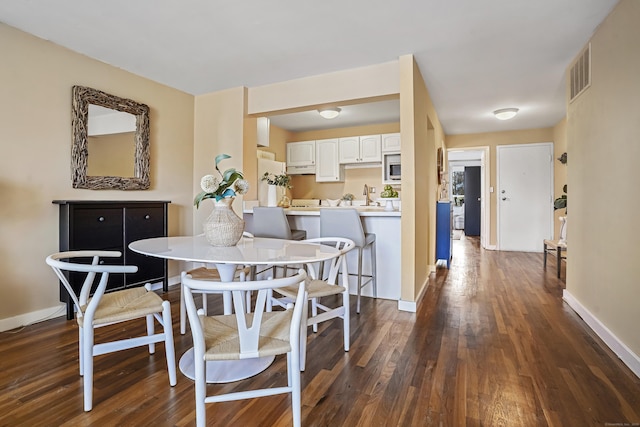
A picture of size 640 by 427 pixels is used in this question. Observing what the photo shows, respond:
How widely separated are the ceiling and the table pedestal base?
222 cm

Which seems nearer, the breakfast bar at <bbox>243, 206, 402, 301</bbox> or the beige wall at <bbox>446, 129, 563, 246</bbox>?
the breakfast bar at <bbox>243, 206, 402, 301</bbox>

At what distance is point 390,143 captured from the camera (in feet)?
17.5

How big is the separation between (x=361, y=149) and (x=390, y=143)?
500 millimetres

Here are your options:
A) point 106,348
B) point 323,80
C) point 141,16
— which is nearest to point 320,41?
point 323,80

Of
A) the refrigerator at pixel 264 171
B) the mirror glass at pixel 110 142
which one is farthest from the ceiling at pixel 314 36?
the refrigerator at pixel 264 171

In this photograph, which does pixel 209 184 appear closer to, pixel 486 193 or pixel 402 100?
pixel 402 100

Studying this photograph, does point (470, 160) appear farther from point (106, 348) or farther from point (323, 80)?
point (106, 348)

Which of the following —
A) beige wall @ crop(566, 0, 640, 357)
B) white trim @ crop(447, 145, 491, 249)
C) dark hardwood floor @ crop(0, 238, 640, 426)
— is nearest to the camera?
dark hardwood floor @ crop(0, 238, 640, 426)

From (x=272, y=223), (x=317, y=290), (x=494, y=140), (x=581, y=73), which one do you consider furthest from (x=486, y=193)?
(x=317, y=290)

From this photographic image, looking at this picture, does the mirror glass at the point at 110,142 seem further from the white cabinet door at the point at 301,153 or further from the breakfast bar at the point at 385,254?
the white cabinet door at the point at 301,153

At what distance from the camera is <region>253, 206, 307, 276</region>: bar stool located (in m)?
3.02

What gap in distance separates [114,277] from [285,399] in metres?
2.13

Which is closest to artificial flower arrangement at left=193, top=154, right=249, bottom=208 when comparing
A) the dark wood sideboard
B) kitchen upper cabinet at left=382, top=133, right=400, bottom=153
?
the dark wood sideboard

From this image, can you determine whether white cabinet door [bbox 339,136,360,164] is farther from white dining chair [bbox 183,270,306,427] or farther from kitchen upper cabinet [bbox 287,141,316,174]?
white dining chair [bbox 183,270,306,427]
